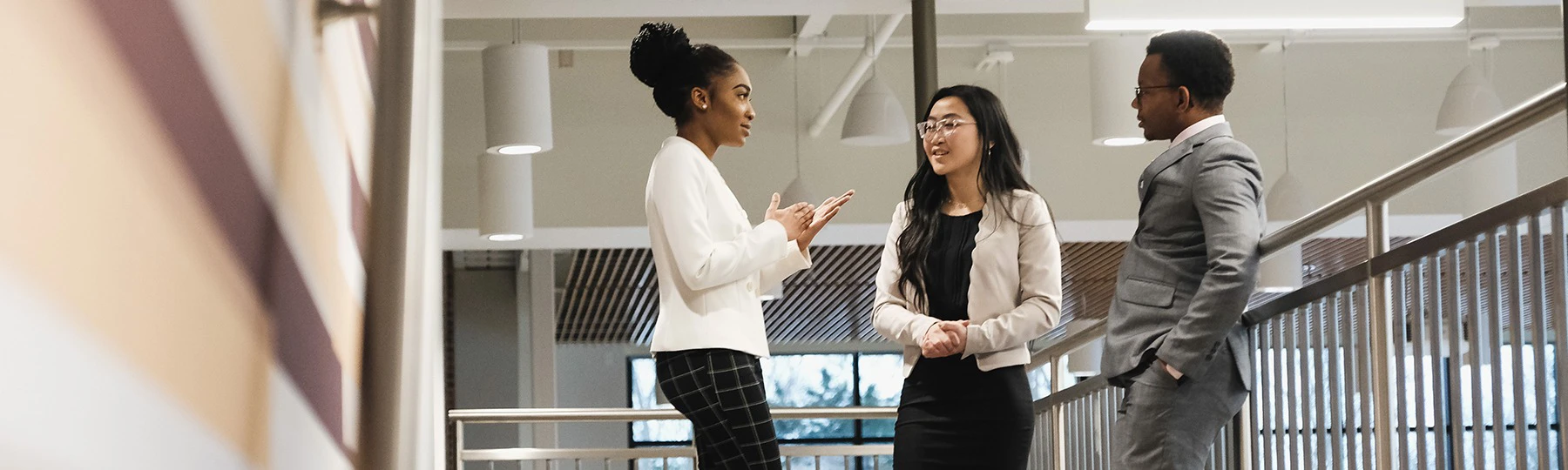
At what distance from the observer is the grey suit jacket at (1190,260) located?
8.99 feet

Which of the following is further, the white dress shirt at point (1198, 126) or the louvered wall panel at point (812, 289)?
the louvered wall panel at point (812, 289)

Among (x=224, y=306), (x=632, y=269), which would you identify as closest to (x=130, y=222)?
(x=224, y=306)

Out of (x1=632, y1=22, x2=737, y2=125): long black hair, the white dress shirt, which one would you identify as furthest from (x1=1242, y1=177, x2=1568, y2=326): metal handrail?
(x1=632, y1=22, x2=737, y2=125): long black hair

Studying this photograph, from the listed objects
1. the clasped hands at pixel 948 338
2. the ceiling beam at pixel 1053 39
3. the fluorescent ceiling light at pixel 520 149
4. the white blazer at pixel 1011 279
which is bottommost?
the clasped hands at pixel 948 338

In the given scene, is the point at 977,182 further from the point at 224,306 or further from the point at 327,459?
the point at 224,306

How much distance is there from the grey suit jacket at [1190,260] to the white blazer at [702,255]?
2.52ft

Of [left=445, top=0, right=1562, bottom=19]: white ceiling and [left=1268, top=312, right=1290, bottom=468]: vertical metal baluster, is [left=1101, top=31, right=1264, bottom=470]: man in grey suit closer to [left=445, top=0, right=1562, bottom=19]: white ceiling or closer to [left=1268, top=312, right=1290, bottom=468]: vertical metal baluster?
[left=1268, top=312, right=1290, bottom=468]: vertical metal baluster

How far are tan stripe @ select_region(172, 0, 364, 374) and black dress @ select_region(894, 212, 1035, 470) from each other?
1.67 metres

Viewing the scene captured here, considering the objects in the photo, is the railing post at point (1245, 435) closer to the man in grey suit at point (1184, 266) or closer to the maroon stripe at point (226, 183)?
the man in grey suit at point (1184, 266)

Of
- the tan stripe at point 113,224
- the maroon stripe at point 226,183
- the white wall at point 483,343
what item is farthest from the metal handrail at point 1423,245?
the white wall at point 483,343

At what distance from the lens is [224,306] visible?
0.99 meters

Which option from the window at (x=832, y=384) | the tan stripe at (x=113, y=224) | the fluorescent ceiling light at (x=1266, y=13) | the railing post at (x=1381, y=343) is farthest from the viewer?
the window at (x=832, y=384)

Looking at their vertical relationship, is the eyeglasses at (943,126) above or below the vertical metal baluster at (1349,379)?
above

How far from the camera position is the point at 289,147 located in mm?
1191
